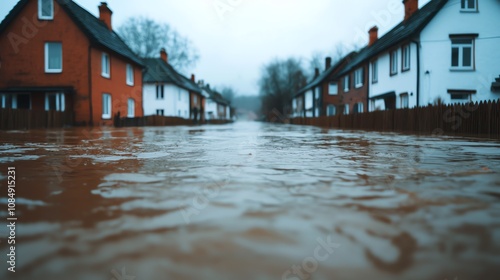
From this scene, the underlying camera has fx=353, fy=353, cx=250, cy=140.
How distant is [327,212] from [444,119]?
11.7 m

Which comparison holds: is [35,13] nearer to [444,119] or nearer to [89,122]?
[89,122]

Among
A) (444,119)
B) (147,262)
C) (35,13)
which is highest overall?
(35,13)

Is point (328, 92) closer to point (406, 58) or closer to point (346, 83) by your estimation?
point (346, 83)

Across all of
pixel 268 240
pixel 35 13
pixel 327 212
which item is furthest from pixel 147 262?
pixel 35 13

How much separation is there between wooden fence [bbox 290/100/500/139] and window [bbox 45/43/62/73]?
54.2 ft

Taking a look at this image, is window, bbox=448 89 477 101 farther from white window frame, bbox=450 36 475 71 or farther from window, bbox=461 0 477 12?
window, bbox=461 0 477 12

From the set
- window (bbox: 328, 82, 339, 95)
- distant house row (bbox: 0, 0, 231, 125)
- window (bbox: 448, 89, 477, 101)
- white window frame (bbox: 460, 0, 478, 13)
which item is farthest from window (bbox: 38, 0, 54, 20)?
window (bbox: 328, 82, 339, 95)

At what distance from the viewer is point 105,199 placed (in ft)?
5.82

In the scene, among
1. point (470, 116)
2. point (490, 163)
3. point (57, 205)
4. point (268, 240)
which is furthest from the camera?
point (470, 116)

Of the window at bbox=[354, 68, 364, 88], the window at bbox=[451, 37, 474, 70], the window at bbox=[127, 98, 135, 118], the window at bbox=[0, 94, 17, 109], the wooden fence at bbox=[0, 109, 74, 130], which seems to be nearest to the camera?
the wooden fence at bbox=[0, 109, 74, 130]

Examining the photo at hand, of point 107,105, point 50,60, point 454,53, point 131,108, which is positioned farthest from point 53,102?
point 454,53

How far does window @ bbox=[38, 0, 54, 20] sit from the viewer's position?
18891mm

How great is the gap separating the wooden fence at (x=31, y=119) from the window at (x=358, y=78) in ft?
66.5

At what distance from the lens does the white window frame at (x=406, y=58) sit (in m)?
18.9
